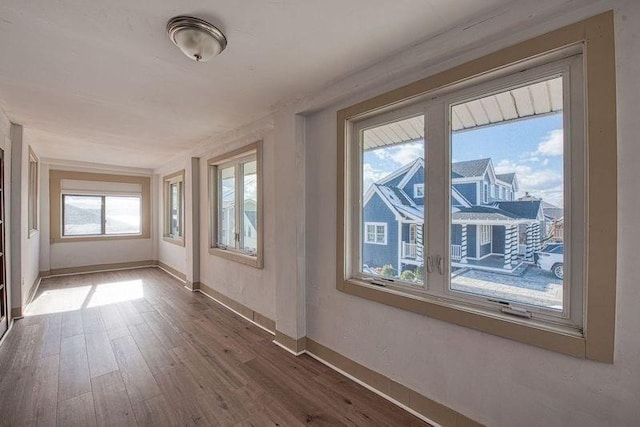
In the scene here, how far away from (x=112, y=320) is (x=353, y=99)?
12.6 ft

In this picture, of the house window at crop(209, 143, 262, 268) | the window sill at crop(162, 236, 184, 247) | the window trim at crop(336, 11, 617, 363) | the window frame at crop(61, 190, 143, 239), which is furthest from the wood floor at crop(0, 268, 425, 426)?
the window frame at crop(61, 190, 143, 239)

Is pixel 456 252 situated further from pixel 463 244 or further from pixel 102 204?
pixel 102 204

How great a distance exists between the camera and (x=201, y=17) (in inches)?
59.3

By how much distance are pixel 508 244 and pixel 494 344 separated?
0.57 meters

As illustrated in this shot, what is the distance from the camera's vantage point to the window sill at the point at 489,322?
4.33 feet

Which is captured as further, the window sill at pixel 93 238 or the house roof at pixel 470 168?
the window sill at pixel 93 238

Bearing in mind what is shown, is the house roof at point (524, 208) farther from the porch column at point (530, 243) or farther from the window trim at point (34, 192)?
the window trim at point (34, 192)

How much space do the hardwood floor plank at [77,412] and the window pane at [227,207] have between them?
90.1 inches

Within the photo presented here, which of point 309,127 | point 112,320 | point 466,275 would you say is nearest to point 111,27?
point 309,127

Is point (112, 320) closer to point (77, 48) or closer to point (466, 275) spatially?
point (77, 48)

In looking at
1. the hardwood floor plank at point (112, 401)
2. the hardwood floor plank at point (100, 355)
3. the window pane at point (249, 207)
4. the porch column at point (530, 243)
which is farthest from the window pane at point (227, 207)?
the porch column at point (530, 243)

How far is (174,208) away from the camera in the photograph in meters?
6.03

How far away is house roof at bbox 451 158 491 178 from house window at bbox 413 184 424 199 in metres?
0.23

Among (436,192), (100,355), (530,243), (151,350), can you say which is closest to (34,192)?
(100,355)
